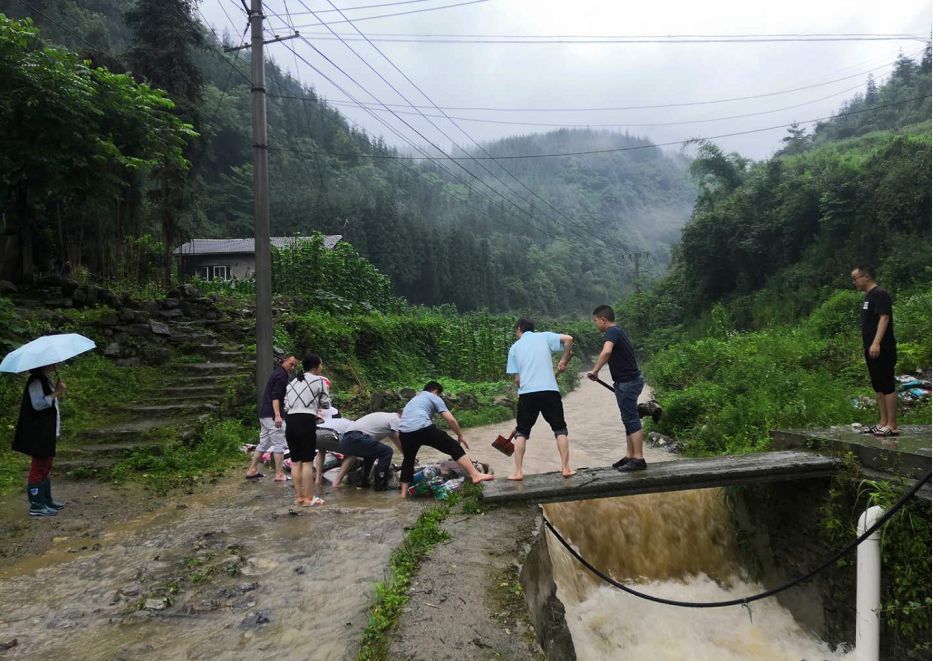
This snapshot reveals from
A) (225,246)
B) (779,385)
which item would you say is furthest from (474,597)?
(225,246)

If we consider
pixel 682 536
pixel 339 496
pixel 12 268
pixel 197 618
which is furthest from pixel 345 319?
pixel 197 618

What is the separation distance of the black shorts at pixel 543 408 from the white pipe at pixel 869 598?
9.29ft

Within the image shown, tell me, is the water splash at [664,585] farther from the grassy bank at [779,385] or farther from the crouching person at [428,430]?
the grassy bank at [779,385]

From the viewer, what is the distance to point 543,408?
5.91 meters

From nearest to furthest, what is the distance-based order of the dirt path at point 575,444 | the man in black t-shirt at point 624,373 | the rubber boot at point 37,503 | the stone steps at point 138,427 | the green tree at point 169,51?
the man in black t-shirt at point 624,373 < the rubber boot at point 37,503 < the stone steps at point 138,427 < the dirt path at point 575,444 < the green tree at point 169,51

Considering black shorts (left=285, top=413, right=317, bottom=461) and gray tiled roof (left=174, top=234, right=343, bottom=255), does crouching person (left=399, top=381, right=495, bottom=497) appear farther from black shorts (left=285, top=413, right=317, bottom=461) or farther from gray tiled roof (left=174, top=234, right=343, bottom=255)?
gray tiled roof (left=174, top=234, right=343, bottom=255)

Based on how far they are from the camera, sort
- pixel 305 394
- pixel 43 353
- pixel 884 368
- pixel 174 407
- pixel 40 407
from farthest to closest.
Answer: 1. pixel 174 407
2. pixel 305 394
3. pixel 40 407
4. pixel 43 353
5. pixel 884 368

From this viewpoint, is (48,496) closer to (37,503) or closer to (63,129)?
(37,503)

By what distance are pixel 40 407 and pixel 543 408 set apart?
5.33 metres

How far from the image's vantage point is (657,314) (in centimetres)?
3347

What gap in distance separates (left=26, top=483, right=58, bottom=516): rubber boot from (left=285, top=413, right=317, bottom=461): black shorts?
2.77m

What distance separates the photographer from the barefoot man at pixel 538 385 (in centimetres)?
590

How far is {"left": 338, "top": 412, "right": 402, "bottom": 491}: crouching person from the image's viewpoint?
23.1ft

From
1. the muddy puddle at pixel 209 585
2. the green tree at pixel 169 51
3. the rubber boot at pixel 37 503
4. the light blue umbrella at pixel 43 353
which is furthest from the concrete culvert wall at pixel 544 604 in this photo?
the green tree at pixel 169 51
